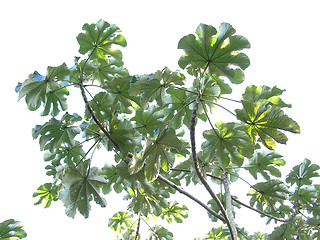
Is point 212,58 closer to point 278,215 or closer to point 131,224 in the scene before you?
point 278,215

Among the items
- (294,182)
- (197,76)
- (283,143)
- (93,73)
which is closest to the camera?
(283,143)

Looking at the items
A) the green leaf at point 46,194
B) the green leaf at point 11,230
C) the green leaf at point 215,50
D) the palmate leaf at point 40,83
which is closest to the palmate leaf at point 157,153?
the green leaf at point 215,50

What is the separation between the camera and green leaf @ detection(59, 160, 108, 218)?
8.21 feet

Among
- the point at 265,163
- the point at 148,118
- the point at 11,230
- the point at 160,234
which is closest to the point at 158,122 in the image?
the point at 148,118

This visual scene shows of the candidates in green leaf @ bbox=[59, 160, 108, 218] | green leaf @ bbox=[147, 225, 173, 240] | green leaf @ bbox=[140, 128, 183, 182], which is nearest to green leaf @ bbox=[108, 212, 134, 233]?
green leaf @ bbox=[147, 225, 173, 240]

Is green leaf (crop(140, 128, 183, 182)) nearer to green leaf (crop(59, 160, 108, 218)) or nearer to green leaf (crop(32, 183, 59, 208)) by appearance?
green leaf (crop(59, 160, 108, 218))

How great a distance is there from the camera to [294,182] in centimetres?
379

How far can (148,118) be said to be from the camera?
112 inches

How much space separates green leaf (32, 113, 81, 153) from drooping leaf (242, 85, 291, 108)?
6.24ft

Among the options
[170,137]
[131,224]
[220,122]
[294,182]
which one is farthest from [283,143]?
[131,224]

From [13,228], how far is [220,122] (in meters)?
3.63

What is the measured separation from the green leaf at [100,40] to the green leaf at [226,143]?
1.51 meters

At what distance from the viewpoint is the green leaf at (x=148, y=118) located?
281 cm

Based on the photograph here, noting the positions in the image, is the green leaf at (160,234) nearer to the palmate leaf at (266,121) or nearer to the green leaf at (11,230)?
the green leaf at (11,230)
